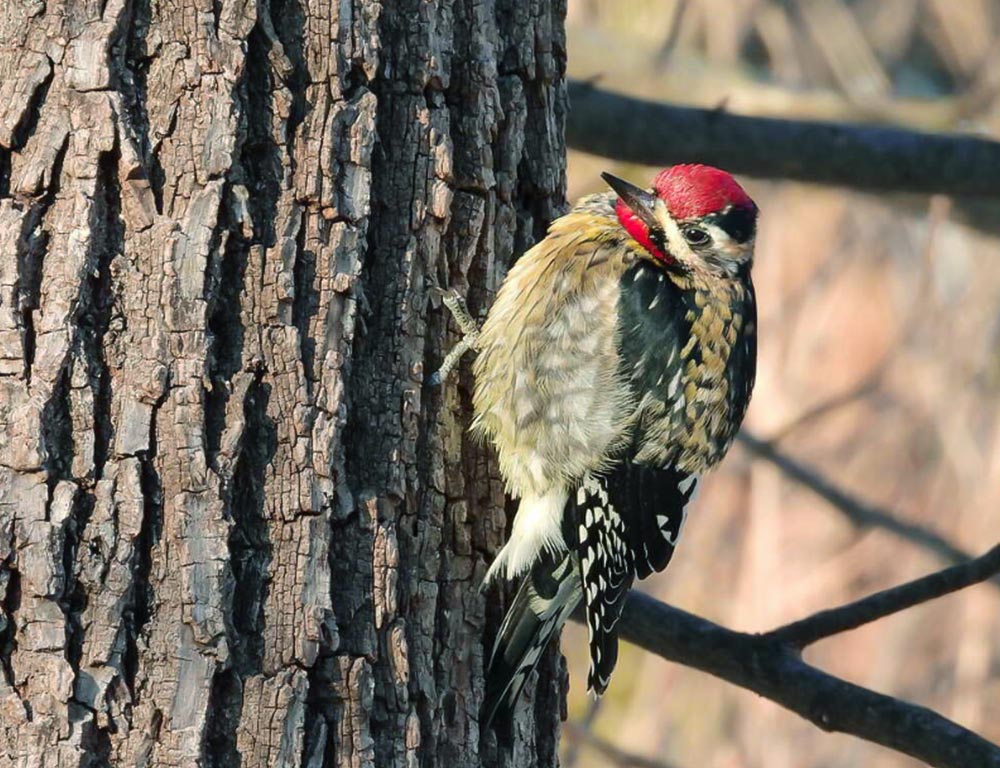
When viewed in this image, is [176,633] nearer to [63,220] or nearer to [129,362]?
[129,362]

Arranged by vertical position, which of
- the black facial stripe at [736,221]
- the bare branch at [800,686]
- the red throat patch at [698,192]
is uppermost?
the red throat patch at [698,192]

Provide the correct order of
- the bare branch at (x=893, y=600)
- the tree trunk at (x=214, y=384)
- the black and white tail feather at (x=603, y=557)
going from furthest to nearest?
the bare branch at (x=893, y=600)
the black and white tail feather at (x=603, y=557)
the tree trunk at (x=214, y=384)

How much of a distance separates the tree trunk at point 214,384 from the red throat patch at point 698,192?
961mm

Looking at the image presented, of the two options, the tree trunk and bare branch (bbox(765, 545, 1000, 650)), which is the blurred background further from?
the tree trunk

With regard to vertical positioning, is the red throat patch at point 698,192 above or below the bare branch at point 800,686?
above

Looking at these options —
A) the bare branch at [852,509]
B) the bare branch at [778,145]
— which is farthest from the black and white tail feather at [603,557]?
the bare branch at [852,509]

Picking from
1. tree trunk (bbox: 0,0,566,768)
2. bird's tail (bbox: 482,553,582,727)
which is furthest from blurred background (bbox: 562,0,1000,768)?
tree trunk (bbox: 0,0,566,768)

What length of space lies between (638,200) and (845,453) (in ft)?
17.2

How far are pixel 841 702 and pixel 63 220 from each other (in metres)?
1.89

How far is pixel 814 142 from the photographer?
148 inches

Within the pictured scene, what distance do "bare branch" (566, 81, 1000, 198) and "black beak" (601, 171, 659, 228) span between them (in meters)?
0.65

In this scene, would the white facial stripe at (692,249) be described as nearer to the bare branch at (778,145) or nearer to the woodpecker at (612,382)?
the woodpecker at (612,382)

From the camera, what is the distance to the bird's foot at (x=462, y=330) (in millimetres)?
2408

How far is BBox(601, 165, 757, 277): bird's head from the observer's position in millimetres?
3064
